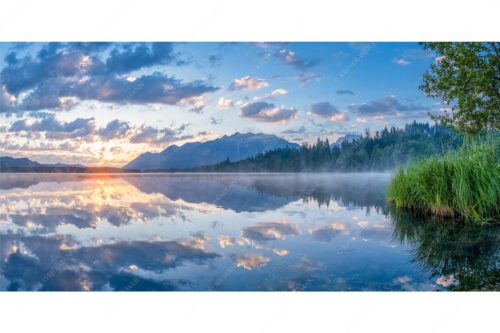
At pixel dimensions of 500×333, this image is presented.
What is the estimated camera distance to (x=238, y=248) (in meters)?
4.50

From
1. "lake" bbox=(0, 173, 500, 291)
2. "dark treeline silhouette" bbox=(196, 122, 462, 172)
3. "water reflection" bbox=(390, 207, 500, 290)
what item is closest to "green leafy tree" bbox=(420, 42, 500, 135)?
"dark treeline silhouette" bbox=(196, 122, 462, 172)

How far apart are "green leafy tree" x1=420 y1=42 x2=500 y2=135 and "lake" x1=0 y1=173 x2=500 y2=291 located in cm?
203

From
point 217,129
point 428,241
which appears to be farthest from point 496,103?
point 217,129

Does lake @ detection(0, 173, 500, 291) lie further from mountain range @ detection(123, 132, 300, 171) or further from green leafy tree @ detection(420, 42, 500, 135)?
green leafy tree @ detection(420, 42, 500, 135)

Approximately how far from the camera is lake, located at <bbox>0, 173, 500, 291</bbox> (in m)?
3.54

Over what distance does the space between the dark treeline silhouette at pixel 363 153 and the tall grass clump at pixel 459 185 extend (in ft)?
1.24

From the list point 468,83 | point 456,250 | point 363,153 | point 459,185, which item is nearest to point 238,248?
point 456,250

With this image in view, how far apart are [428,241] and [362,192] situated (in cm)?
500

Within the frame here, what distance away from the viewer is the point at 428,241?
4.42m

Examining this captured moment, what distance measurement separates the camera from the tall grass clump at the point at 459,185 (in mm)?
5336

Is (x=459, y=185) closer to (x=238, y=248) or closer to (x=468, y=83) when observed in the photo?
(x=468, y=83)

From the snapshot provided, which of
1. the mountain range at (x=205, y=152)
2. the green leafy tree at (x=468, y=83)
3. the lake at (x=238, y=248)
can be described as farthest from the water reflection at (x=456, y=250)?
the mountain range at (x=205, y=152)
